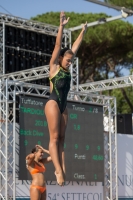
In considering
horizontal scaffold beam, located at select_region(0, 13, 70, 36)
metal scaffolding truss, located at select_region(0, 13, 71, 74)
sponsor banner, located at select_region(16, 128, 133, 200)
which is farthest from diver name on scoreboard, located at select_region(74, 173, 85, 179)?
horizontal scaffold beam, located at select_region(0, 13, 70, 36)

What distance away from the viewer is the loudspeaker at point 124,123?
1745cm

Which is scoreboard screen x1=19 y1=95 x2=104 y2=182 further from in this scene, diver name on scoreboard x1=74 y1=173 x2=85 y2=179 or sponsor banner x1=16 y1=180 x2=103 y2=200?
sponsor banner x1=16 y1=180 x2=103 y2=200

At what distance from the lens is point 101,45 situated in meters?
29.4

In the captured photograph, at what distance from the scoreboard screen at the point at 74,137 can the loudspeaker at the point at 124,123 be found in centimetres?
287

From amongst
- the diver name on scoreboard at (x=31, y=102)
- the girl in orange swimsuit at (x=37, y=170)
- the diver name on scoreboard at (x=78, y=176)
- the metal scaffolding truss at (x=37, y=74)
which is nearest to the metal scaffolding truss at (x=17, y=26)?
the metal scaffolding truss at (x=37, y=74)

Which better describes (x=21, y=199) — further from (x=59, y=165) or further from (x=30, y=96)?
(x=59, y=165)

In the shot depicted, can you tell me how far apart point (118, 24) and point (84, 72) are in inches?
193

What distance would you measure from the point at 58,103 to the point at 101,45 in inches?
976

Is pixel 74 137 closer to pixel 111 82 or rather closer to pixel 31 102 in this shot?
pixel 31 102

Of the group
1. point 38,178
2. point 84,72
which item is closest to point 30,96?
point 38,178

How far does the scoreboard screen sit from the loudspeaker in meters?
2.87

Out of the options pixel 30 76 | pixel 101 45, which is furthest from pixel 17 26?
pixel 101 45

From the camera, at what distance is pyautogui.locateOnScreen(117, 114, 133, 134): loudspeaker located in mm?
17445

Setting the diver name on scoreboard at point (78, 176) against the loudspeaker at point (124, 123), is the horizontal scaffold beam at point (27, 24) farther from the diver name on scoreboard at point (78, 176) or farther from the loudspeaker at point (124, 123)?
the diver name on scoreboard at point (78, 176)
